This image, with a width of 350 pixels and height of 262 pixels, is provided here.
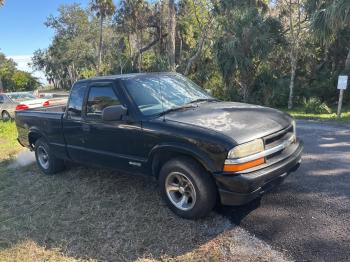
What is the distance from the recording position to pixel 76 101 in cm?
558

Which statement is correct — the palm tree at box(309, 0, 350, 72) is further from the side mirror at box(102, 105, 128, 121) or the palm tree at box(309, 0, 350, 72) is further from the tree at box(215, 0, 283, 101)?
the side mirror at box(102, 105, 128, 121)

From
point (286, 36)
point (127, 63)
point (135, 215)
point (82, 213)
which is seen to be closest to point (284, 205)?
point (135, 215)

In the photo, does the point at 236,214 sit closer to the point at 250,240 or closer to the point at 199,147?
the point at 250,240

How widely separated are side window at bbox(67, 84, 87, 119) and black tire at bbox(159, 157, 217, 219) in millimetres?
1961

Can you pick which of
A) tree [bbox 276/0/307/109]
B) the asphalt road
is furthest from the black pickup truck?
tree [bbox 276/0/307/109]

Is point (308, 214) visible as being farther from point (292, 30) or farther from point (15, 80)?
point (15, 80)

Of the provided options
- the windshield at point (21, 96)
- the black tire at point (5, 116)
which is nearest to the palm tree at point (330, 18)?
the windshield at point (21, 96)

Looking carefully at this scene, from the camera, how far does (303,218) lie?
4.09 meters

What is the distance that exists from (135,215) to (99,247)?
760 millimetres

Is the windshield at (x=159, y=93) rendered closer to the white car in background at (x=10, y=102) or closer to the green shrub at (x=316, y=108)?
the green shrub at (x=316, y=108)

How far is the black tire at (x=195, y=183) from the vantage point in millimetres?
3988

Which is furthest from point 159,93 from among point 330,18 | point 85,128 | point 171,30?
point 171,30

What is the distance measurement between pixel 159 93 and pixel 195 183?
1.50 m

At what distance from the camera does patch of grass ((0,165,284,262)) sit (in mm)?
3697
